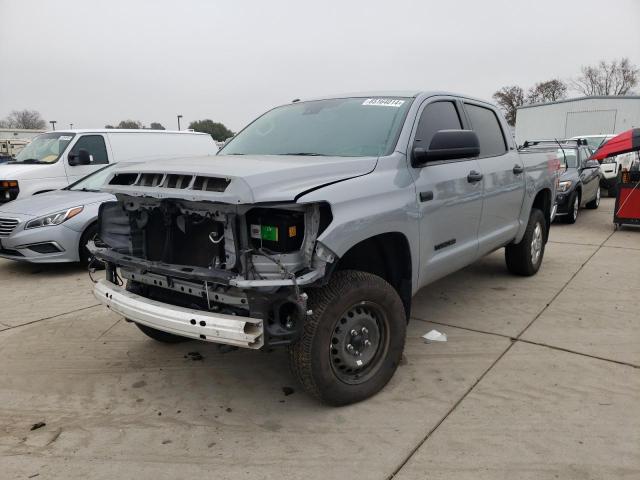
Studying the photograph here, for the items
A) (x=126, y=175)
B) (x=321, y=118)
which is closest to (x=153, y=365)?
(x=126, y=175)

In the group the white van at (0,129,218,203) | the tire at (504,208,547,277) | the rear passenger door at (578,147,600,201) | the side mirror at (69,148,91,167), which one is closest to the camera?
the tire at (504,208,547,277)

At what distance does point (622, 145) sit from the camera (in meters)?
8.71

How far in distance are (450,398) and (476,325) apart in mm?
1427

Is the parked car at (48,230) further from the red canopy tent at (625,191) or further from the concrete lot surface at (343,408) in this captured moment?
the red canopy tent at (625,191)

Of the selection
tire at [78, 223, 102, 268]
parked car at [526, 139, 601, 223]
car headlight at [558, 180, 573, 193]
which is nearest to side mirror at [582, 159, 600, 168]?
parked car at [526, 139, 601, 223]

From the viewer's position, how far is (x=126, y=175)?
321 centimetres

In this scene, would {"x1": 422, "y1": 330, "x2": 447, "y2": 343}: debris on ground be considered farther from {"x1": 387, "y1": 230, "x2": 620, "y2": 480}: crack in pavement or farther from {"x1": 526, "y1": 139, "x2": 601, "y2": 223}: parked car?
{"x1": 526, "y1": 139, "x2": 601, "y2": 223}: parked car

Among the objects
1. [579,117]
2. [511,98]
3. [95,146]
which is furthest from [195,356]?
[511,98]

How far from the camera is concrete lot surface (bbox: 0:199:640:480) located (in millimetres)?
2623

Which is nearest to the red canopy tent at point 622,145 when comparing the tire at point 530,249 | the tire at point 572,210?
the tire at point 572,210

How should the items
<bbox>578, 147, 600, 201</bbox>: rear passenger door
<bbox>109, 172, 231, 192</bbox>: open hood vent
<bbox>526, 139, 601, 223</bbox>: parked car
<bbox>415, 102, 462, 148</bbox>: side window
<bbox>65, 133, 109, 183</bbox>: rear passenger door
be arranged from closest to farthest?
<bbox>109, 172, 231, 192</bbox>: open hood vent
<bbox>415, 102, 462, 148</bbox>: side window
<bbox>65, 133, 109, 183</bbox>: rear passenger door
<bbox>526, 139, 601, 223</bbox>: parked car
<bbox>578, 147, 600, 201</bbox>: rear passenger door

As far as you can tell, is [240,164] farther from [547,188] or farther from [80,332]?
[547,188]

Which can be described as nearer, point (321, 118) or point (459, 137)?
point (459, 137)

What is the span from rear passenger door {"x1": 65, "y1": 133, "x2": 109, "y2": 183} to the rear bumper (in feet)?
23.9
